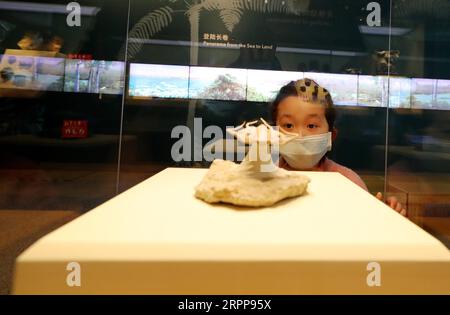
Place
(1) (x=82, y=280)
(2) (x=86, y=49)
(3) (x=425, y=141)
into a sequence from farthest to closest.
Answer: (3) (x=425, y=141) → (2) (x=86, y=49) → (1) (x=82, y=280)

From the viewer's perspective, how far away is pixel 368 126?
6.74ft

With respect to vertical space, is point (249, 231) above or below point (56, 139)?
below

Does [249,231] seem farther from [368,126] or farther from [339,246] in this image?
[368,126]

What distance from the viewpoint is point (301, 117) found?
1.50 metres

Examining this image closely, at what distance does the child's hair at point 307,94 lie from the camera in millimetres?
1670

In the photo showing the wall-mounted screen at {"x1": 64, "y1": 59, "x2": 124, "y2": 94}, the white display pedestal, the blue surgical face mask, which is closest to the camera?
the white display pedestal

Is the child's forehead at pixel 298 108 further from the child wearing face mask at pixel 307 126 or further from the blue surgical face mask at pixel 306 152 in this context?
the blue surgical face mask at pixel 306 152

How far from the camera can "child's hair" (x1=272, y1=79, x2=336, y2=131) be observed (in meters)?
1.67

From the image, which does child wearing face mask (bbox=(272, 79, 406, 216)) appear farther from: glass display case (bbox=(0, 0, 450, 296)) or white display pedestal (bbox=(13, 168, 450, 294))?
white display pedestal (bbox=(13, 168, 450, 294))

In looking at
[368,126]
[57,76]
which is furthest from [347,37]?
[57,76]

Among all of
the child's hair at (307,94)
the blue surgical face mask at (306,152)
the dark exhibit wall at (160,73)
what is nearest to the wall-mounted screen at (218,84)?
the dark exhibit wall at (160,73)

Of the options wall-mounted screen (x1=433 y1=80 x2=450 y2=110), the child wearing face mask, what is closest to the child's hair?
the child wearing face mask

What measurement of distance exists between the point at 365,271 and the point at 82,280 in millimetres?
374
